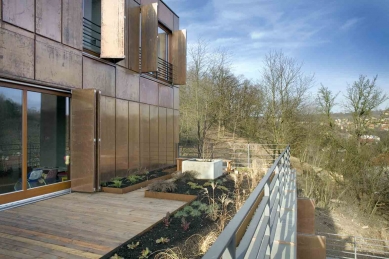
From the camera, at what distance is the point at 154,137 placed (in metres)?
10.1

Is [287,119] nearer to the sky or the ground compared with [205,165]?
nearer to the sky

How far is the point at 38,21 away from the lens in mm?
5477

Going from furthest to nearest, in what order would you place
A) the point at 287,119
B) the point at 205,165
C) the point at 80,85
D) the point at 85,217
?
the point at 287,119 < the point at 205,165 < the point at 80,85 < the point at 85,217

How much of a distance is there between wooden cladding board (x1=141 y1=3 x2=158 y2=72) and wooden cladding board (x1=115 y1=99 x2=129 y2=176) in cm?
147

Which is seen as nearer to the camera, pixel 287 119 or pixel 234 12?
pixel 234 12

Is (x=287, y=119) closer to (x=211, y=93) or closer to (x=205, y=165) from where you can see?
(x=211, y=93)

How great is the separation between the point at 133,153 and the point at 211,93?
12.6m

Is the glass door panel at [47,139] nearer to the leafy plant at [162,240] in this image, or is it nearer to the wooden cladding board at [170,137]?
the leafy plant at [162,240]

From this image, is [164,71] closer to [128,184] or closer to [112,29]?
[112,29]

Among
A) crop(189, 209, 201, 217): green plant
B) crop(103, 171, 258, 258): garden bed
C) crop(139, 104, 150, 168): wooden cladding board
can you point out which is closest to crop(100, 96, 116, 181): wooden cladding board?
crop(139, 104, 150, 168): wooden cladding board

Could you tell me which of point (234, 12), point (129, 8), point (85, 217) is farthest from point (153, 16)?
point (234, 12)

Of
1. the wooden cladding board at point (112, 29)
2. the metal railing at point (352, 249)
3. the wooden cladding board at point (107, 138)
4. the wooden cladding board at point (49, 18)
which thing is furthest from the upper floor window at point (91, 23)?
the metal railing at point (352, 249)

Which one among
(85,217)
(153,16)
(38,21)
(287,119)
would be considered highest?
(153,16)

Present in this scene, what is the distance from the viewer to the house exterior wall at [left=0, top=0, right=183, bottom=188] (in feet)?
16.8
